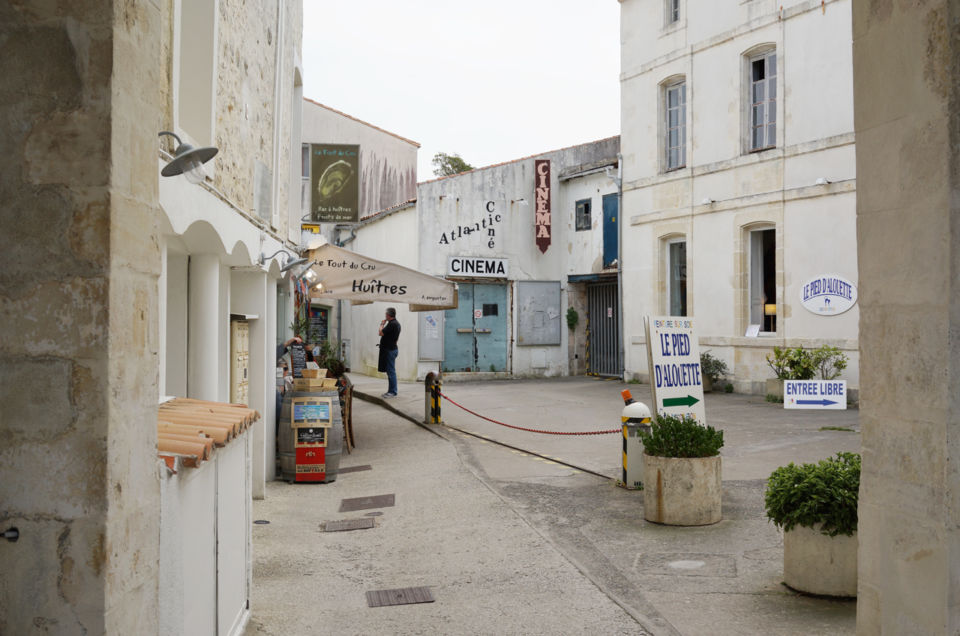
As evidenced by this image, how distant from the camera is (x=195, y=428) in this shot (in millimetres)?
3652

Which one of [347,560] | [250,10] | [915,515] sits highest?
[250,10]

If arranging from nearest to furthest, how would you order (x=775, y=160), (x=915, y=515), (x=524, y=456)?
1. (x=915, y=515)
2. (x=524, y=456)
3. (x=775, y=160)

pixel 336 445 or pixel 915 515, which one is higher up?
pixel 915 515

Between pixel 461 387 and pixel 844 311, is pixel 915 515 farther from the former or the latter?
pixel 461 387

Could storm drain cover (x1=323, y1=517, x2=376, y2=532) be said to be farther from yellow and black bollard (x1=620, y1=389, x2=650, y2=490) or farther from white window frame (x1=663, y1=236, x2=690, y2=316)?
white window frame (x1=663, y1=236, x2=690, y2=316)

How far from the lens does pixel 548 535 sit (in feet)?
21.7

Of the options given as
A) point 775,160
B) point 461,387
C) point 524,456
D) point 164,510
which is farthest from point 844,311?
point 164,510

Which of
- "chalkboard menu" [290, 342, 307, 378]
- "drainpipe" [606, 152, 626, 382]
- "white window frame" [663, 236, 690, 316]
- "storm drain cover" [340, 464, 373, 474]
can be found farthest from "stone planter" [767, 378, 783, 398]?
"chalkboard menu" [290, 342, 307, 378]

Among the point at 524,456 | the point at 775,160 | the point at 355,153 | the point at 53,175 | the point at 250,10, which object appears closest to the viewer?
the point at 53,175

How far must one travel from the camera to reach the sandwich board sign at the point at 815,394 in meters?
13.9

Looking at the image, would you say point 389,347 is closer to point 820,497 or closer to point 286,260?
point 286,260

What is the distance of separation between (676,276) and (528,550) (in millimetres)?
13348

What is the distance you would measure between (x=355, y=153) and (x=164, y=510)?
54.6ft

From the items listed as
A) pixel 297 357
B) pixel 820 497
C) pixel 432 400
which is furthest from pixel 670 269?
pixel 820 497
